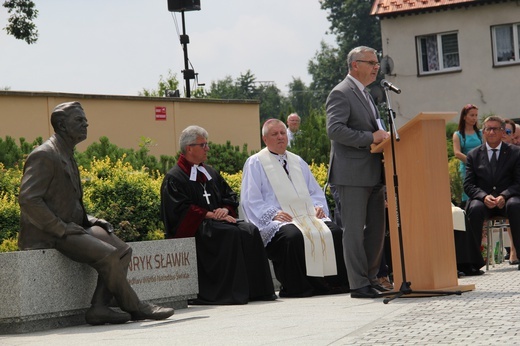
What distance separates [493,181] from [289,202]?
124 inches

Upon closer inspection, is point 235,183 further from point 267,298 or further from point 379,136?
point 379,136

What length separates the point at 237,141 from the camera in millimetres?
32344

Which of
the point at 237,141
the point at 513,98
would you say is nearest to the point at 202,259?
the point at 237,141

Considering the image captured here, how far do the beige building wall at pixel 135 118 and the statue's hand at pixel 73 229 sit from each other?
13.5 meters

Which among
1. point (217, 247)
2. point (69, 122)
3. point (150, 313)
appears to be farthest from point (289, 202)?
point (69, 122)

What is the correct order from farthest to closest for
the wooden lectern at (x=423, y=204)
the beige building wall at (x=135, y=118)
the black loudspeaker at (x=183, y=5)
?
the black loudspeaker at (x=183, y=5) < the beige building wall at (x=135, y=118) < the wooden lectern at (x=423, y=204)

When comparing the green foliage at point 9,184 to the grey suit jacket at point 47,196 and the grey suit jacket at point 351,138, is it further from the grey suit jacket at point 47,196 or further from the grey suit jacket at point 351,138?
the grey suit jacket at point 351,138

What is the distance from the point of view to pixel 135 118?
28922 millimetres

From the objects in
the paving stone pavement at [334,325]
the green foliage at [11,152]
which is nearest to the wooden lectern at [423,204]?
the paving stone pavement at [334,325]

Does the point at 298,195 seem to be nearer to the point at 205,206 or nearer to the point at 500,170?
the point at 205,206

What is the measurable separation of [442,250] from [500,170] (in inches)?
180

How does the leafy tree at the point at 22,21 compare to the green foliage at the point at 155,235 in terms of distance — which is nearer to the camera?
the green foliage at the point at 155,235

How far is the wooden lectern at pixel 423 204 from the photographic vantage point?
11.5 m

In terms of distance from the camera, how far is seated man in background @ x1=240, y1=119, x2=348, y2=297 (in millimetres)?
13516
